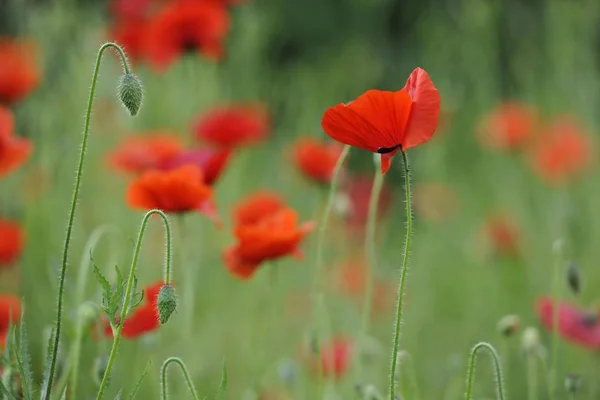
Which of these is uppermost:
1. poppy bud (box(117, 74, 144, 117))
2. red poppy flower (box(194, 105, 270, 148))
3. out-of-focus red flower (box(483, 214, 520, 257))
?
red poppy flower (box(194, 105, 270, 148))

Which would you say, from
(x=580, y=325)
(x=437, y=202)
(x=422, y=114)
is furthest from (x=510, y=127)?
(x=422, y=114)

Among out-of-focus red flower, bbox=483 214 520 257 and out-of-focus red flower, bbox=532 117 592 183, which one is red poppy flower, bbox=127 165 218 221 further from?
out-of-focus red flower, bbox=532 117 592 183

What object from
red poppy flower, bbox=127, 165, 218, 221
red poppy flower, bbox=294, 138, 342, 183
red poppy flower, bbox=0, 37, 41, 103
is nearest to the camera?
red poppy flower, bbox=127, 165, 218, 221

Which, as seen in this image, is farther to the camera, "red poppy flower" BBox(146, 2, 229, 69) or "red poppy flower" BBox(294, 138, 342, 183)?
"red poppy flower" BBox(146, 2, 229, 69)

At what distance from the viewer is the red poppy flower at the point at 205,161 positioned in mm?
1837

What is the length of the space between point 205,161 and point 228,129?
1.07 m

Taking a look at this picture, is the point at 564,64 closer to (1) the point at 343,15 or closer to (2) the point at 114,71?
(2) the point at 114,71

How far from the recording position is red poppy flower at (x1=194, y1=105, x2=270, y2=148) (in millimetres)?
2900

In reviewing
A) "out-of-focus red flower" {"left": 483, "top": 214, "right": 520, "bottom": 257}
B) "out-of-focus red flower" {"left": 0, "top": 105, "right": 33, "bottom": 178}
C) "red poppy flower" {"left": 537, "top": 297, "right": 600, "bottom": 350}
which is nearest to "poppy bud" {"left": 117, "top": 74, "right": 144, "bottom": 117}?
"out-of-focus red flower" {"left": 0, "top": 105, "right": 33, "bottom": 178}

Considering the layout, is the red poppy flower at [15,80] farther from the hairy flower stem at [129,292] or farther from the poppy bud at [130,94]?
the hairy flower stem at [129,292]

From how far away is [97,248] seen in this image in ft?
10.4

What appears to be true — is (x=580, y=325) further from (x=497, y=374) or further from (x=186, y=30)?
(x=186, y=30)

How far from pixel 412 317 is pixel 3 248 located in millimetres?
1549

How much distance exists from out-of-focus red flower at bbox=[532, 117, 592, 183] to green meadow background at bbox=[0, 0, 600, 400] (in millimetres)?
85
